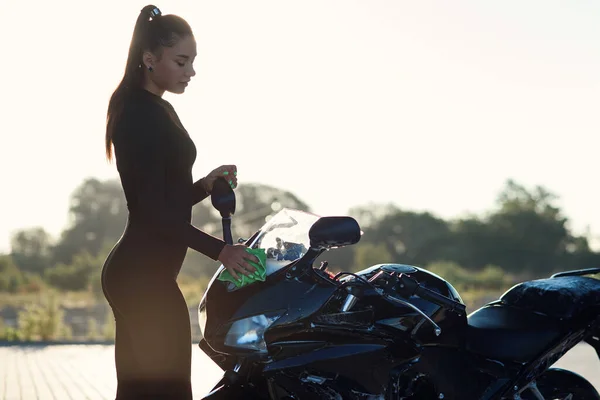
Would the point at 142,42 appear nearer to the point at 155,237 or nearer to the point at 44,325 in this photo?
the point at 155,237

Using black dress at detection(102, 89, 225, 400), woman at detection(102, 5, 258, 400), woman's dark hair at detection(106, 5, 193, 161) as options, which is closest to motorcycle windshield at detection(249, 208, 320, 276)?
woman at detection(102, 5, 258, 400)

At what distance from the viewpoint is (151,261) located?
8.32 feet

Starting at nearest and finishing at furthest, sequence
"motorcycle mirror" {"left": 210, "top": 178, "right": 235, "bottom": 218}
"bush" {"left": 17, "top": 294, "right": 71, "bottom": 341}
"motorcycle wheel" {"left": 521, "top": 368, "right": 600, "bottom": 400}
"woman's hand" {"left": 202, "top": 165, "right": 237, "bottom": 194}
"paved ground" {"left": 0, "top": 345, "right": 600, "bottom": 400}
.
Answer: "motorcycle mirror" {"left": 210, "top": 178, "right": 235, "bottom": 218} → "woman's hand" {"left": 202, "top": 165, "right": 237, "bottom": 194} → "motorcycle wheel" {"left": 521, "top": 368, "right": 600, "bottom": 400} → "paved ground" {"left": 0, "top": 345, "right": 600, "bottom": 400} → "bush" {"left": 17, "top": 294, "right": 71, "bottom": 341}

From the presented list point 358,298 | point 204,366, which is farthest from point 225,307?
point 204,366

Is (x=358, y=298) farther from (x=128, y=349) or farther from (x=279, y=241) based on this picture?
(x=128, y=349)

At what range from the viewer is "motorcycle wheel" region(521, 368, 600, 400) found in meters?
3.55

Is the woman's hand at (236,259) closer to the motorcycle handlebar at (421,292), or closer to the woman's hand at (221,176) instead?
the woman's hand at (221,176)

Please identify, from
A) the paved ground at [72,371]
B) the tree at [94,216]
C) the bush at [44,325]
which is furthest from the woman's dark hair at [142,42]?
the tree at [94,216]

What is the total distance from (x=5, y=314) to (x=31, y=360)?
14.4 meters

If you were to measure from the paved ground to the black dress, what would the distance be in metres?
6.08

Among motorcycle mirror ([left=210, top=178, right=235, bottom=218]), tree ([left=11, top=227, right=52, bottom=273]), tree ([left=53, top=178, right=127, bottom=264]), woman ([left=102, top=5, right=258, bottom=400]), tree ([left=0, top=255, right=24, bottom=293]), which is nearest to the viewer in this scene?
woman ([left=102, top=5, right=258, bottom=400])

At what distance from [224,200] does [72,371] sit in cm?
1009

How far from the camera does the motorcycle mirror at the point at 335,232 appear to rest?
235 cm

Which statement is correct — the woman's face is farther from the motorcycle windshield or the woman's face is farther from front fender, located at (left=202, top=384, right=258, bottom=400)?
front fender, located at (left=202, top=384, right=258, bottom=400)
